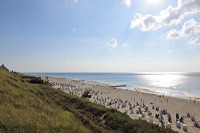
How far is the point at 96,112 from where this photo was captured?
1298 centimetres

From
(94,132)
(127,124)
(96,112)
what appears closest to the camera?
(94,132)

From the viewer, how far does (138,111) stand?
63.6ft

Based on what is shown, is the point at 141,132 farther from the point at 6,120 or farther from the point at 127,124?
the point at 6,120

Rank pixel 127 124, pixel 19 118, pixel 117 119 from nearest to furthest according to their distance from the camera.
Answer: pixel 19 118 → pixel 127 124 → pixel 117 119

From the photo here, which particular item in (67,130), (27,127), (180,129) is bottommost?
(180,129)

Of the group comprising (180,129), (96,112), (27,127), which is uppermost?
(27,127)

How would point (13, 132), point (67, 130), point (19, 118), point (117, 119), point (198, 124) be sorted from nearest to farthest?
point (13, 132), point (19, 118), point (67, 130), point (117, 119), point (198, 124)

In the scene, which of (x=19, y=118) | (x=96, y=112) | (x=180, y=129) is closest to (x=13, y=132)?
(x=19, y=118)

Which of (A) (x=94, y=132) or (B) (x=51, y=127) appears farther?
(A) (x=94, y=132)

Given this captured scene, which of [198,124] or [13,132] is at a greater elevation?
[13,132]

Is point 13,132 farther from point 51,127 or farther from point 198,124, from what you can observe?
point 198,124

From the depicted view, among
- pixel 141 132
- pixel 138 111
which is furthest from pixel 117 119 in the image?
pixel 138 111

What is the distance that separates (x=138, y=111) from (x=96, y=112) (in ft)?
31.3

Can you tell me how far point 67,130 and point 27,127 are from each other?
5.31 feet
